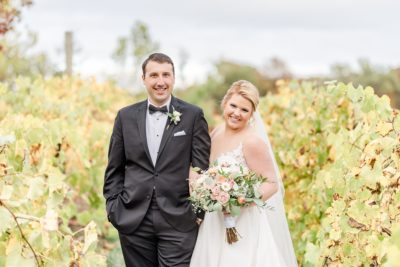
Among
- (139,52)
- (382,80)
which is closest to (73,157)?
(139,52)

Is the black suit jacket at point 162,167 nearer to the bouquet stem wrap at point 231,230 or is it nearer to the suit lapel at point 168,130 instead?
the suit lapel at point 168,130

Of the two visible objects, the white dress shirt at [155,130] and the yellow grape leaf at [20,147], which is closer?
the white dress shirt at [155,130]

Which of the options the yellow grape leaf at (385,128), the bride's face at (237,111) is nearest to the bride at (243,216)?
the bride's face at (237,111)

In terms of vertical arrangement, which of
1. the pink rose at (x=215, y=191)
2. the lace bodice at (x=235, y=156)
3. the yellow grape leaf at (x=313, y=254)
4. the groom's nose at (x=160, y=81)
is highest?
the groom's nose at (x=160, y=81)

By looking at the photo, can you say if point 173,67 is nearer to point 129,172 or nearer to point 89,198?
point 129,172

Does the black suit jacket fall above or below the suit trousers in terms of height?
above

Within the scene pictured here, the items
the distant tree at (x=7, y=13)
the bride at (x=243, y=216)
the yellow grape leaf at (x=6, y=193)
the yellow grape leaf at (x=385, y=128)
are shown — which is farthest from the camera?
the distant tree at (x=7, y=13)

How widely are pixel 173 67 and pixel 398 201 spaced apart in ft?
4.97

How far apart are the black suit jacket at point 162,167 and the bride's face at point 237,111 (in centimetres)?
16

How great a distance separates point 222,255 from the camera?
436cm

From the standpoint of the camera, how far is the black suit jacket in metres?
4.25

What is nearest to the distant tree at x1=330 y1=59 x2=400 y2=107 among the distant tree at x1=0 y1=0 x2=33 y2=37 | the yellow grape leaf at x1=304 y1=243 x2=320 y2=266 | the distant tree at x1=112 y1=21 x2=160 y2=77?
the distant tree at x1=112 y1=21 x2=160 y2=77

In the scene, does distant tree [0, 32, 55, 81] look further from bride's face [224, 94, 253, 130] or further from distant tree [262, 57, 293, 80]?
distant tree [262, 57, 293, 80]

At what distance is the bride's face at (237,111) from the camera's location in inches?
170
